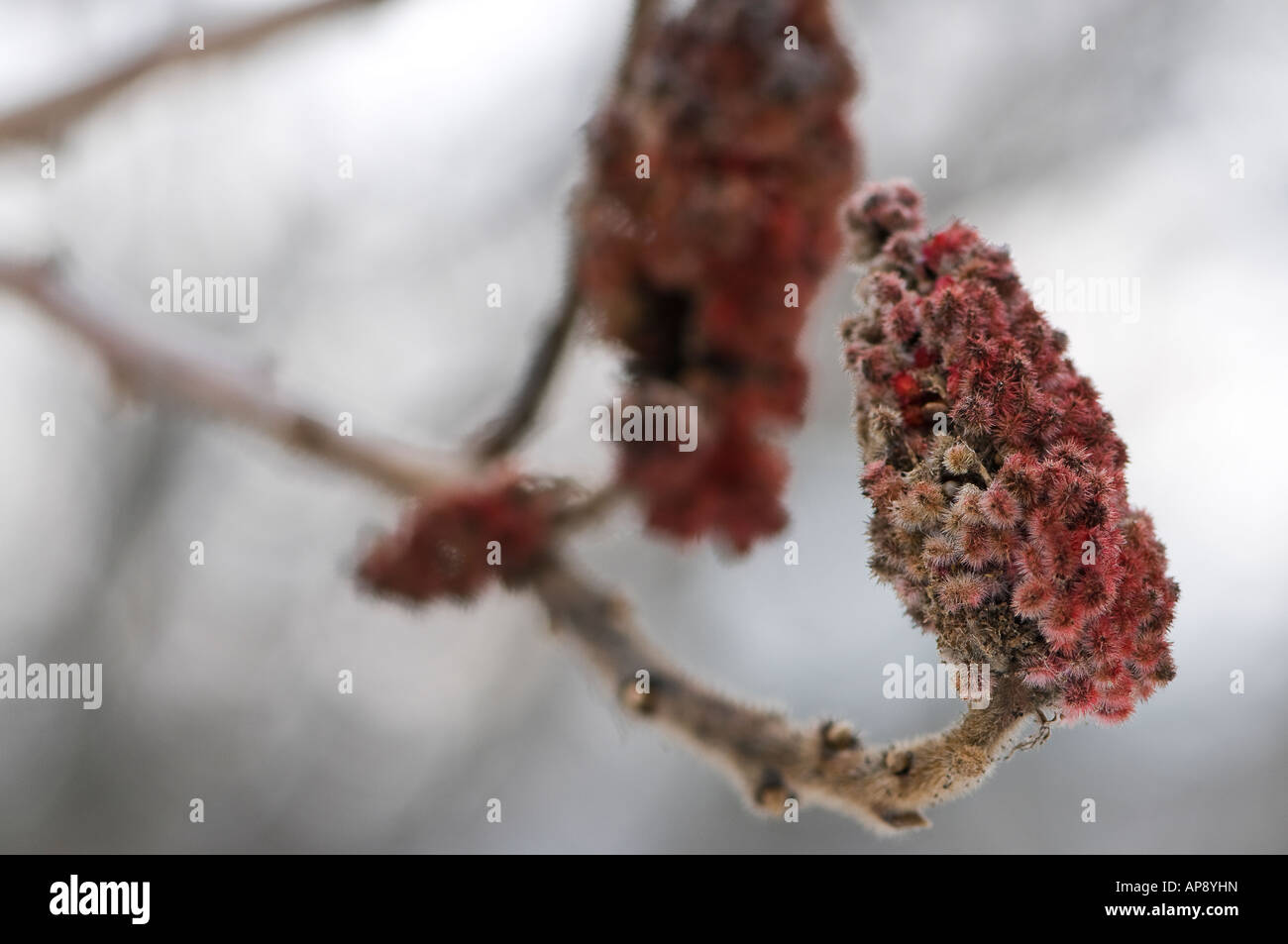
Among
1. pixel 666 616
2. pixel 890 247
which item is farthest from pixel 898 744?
pixel 666 616

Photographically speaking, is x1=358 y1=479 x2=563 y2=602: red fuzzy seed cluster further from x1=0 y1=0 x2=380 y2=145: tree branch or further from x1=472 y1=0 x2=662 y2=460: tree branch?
x1=0 y1=0 x2=380 y2=145: tree branch

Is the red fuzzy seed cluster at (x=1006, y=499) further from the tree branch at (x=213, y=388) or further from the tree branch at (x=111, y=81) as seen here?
the tree branch at (x=111, y=81)

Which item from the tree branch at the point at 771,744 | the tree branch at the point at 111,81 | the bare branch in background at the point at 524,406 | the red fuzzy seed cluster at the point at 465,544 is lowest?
the tree branch at the point at 771,744

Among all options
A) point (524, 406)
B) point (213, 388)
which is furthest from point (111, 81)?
point (524, 406)

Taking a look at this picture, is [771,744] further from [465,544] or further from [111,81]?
[111,81]

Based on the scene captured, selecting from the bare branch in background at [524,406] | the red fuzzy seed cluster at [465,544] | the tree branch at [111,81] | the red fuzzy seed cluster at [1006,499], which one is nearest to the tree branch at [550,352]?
the bare branch in background at [524,406]
